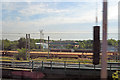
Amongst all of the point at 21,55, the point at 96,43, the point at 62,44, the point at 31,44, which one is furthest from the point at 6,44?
the point at 96,43

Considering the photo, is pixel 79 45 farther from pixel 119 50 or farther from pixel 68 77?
pixel 68 77

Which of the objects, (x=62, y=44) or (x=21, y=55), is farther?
(x=62, y=44)

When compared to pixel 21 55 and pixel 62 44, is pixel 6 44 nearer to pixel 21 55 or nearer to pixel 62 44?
pixel 21 55

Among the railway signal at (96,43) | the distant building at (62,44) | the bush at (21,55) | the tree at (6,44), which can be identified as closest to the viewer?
the railway signal at (96,43)

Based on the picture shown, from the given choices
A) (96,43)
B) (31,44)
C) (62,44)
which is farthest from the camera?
(31,44)

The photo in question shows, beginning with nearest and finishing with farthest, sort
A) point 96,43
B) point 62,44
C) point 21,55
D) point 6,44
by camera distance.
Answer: point 96,43 < point 21,55 < point 62,44 < point 6,44

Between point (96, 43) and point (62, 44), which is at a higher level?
point (96, 43)

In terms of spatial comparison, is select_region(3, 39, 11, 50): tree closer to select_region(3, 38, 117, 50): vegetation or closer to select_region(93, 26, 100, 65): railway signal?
select_region(3, 38, 117, 50): vegetation

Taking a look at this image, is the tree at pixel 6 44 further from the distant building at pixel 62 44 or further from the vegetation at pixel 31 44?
the distant building at pixel 62 44

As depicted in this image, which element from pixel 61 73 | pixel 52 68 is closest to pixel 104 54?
pixel 61 73

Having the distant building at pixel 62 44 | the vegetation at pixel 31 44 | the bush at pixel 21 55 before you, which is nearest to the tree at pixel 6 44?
the vegetation at pixel 31 44

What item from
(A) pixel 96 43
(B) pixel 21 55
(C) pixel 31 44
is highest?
(A) pixel 96 43

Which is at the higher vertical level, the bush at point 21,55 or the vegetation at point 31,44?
the vegetation at point 31,44

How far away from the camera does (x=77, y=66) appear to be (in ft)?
24.0
